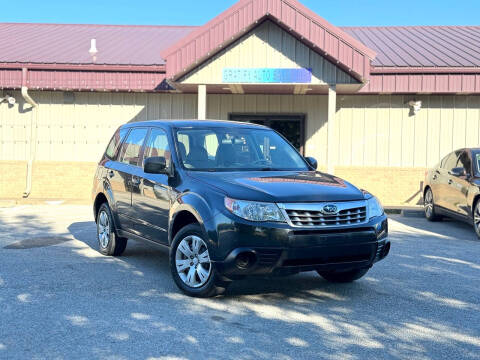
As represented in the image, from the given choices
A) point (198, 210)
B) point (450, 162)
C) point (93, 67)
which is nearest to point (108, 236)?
point (198, 210)

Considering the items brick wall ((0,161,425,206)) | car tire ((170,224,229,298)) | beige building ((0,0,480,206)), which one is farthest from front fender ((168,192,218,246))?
brick wall ((0,161,425,206))

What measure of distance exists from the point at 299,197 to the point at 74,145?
43.6 ft

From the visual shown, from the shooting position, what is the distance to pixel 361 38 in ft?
66.7

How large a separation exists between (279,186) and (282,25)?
9089mm

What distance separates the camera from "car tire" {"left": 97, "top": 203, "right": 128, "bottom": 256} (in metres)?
7.70

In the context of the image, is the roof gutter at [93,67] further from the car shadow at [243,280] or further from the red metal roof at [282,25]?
the car shadow at [243,280]

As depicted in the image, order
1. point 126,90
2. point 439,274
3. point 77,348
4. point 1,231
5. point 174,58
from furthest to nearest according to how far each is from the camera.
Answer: point 126,90
point 174,58
point 1,231
point 439,274
point 77,348

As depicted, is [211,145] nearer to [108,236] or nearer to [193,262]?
[193,262]

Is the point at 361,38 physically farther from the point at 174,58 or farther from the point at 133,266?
the point at 133,266

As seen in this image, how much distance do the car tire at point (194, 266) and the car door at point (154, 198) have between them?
48cm

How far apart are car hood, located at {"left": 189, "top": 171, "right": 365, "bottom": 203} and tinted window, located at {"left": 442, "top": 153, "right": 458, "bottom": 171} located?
6.43 m

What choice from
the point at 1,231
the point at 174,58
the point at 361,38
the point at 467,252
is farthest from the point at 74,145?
the point at 467,252

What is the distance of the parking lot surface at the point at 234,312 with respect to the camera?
4.18 m

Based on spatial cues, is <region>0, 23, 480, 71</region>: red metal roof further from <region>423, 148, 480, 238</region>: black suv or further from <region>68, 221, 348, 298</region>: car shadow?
<region>68, 221, 348, 298</region>: car shadow
